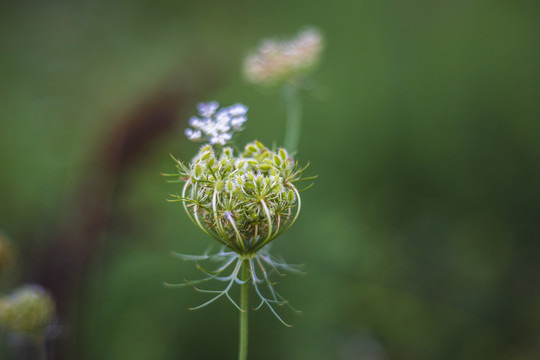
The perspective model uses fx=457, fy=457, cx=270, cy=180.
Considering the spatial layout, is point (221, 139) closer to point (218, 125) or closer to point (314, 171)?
point (218, 125)

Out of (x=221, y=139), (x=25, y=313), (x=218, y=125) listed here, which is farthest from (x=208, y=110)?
(x=25, y=313)

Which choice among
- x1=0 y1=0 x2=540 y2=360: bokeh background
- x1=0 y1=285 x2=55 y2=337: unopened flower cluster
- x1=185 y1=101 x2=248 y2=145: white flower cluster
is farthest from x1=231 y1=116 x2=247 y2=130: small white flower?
x1=0 y1=0 x2=540 y2=360: bokeh background

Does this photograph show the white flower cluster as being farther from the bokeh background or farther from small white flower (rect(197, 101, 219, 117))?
the bokeh background

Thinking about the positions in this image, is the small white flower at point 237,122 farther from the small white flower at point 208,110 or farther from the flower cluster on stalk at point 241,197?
the small white flower at point 208,110

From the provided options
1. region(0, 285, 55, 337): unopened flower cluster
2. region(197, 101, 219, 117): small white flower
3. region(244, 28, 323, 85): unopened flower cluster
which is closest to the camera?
region(197, 101, 219, 117): small white flower

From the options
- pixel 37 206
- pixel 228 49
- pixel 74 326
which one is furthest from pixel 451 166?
pixel 37 206
